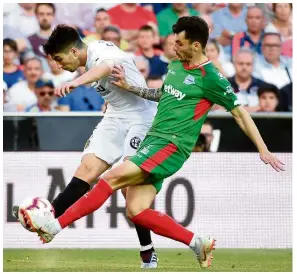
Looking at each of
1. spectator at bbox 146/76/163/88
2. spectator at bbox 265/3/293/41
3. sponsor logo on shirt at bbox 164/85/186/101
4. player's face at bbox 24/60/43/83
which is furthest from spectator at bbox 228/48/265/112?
sponsor logo on shirt at bbox 164/85/186/101

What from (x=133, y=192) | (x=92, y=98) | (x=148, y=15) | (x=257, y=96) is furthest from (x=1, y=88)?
(x=133, y=192)

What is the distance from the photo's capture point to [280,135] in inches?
497

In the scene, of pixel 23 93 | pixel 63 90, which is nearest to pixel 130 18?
pixel 23 93

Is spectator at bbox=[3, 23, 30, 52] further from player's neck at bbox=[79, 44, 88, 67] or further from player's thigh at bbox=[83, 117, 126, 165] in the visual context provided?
player's neck at bbox=[79, 44, 88, 67]

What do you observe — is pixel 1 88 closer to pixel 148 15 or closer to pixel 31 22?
pixel 31 22

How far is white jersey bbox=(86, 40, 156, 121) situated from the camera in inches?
364

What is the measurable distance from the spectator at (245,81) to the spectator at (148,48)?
3.47ft

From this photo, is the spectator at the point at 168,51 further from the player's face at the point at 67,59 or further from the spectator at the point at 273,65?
the player's face at the point at 67,59

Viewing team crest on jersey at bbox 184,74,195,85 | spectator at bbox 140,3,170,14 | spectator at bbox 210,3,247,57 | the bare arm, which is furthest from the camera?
spectator at bbox 140,3,170,14

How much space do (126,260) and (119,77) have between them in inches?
94.3

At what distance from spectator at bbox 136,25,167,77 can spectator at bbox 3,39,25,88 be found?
1715 millimetres

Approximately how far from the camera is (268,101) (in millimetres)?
13094

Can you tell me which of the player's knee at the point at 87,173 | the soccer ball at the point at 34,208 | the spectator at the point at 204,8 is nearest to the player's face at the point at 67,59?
the player's knee at the point at 87,173

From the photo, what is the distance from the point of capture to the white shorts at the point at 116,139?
30.6 ft
